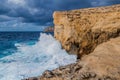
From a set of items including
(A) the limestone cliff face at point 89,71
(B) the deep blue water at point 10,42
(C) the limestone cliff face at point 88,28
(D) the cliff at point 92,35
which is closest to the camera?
(A) the limestone cliff face at point 89,71

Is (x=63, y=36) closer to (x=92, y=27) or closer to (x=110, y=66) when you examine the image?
(x=92, y=27)

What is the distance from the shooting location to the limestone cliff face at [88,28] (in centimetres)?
1913

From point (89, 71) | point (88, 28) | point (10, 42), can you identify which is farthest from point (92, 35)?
point (10, 42)

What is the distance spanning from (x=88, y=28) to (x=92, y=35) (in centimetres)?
137

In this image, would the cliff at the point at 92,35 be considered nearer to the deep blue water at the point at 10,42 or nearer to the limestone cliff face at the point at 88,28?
the limestone cliff face at the point at 88,28

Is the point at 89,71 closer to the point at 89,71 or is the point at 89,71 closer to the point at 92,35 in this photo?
the point at 89,71

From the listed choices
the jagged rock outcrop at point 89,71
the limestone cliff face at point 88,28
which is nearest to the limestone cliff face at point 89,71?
the jagged rock outcrop at point 89,71

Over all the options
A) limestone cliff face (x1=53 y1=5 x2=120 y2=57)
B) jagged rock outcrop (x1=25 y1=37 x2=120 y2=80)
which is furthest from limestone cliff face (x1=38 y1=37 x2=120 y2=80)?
limestone cliff face (x1=53 y1=5 x2=120 y2=57)

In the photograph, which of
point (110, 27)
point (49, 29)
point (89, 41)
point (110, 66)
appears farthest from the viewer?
point (49, 29)

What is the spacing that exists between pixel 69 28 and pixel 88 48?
3.15 m

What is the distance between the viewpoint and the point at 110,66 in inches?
275

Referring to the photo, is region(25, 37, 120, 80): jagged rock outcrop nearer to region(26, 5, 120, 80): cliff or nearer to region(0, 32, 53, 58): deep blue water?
region(26, 5, 120, 80): cliff

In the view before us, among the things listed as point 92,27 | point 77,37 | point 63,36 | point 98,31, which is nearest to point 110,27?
point 98,31

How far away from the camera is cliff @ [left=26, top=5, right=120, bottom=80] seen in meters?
7.23
